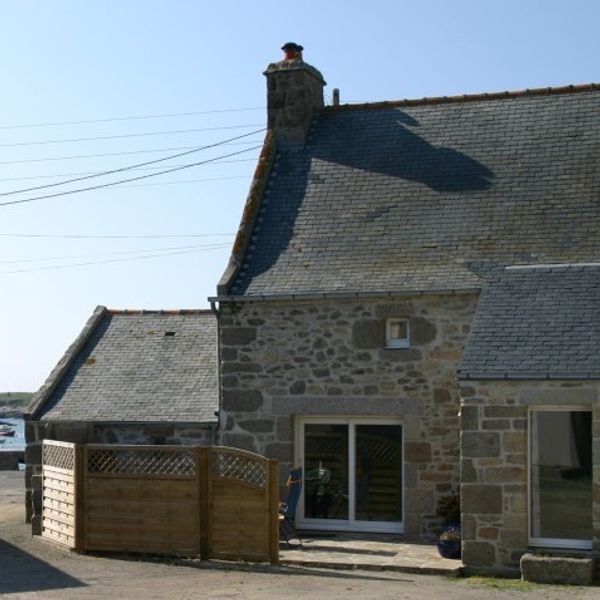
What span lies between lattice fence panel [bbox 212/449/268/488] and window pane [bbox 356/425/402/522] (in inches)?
83.4

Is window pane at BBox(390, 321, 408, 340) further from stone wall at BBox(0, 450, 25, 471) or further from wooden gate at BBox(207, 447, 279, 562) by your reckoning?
stone wall at BBox(0, 450, 25, 471)

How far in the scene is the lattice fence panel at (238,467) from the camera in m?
14.8

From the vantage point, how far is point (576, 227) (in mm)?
17344

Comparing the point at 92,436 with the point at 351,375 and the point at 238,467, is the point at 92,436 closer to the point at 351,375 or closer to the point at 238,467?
the point at 238,467

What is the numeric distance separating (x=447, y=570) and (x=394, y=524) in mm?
2936

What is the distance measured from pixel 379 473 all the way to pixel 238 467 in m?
2.87

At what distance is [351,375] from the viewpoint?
17.3 meters

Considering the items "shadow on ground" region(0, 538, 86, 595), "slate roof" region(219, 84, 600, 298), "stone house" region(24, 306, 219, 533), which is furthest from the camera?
"stone house" region(24, 306, 219, 533)

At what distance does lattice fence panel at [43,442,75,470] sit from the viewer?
1617 centimetres

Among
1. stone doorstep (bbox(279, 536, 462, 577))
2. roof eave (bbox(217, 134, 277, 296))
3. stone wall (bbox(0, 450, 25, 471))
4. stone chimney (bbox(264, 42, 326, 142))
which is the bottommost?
stone wall (bbox(0, 450, 25, 471))

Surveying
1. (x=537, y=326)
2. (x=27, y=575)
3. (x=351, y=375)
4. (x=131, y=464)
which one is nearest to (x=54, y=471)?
(x=131, y=464)

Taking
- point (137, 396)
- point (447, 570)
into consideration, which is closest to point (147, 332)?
point (137, 396)

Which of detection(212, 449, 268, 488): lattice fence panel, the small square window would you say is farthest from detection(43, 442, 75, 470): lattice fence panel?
the small square window

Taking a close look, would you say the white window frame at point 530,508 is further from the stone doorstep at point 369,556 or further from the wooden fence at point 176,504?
the wooden fence at point 176,504
